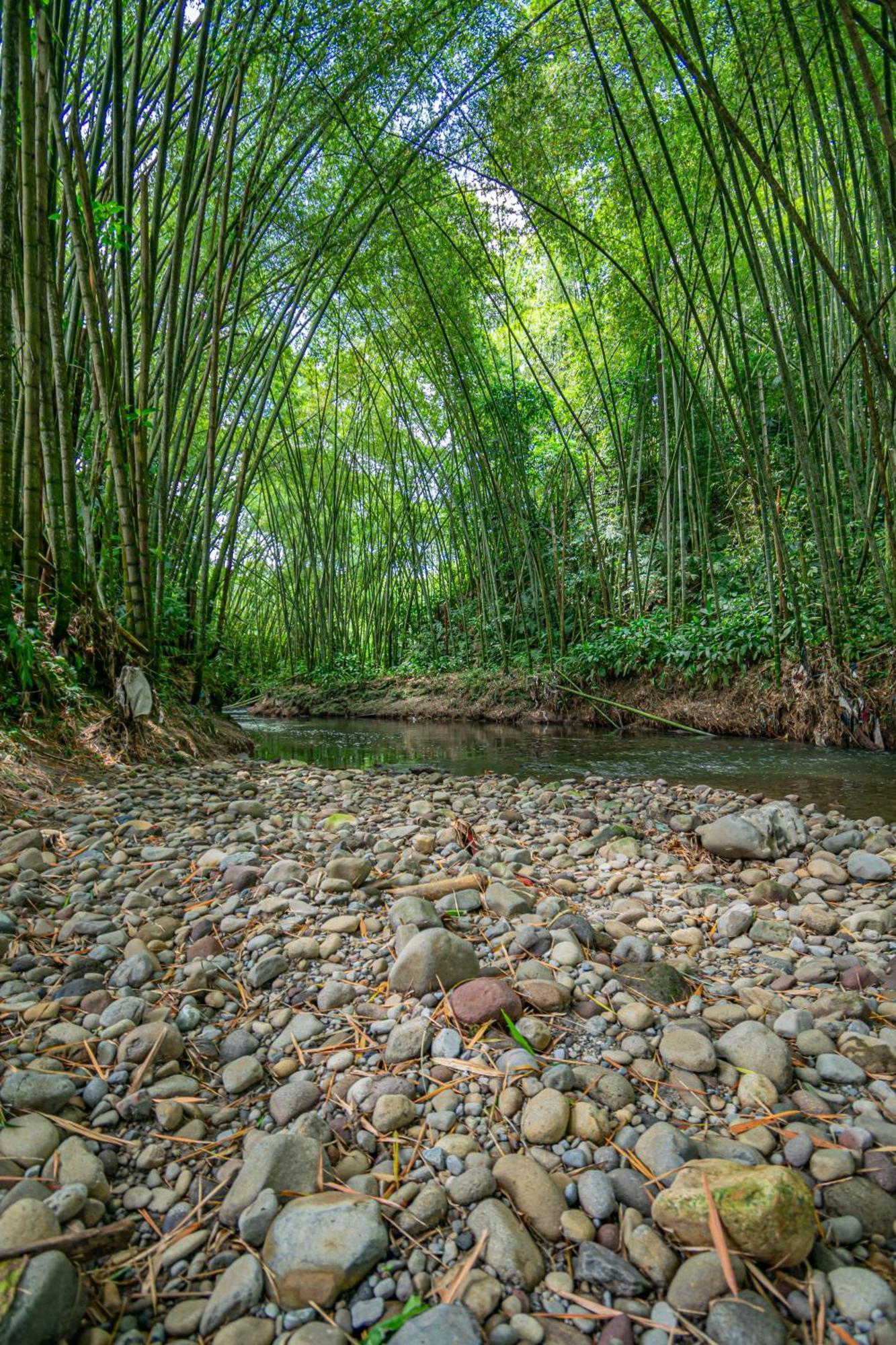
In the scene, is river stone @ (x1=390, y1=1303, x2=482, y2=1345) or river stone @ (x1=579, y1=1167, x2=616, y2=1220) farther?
river stone @ (x1=579, y1=1167, x2=616, y2=1220)

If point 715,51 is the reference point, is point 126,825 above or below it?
below

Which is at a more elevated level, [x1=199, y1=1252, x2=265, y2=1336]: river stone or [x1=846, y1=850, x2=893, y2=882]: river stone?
[x1=199, y1=1252, x2=265, y2=1336]: river stone

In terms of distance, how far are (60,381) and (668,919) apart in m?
2.77

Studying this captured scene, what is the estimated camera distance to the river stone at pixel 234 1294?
20.1 inches

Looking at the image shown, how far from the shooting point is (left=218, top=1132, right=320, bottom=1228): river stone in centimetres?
62

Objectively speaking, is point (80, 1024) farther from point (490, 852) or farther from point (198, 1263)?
point (490, 852)

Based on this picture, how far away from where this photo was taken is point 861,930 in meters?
1.31

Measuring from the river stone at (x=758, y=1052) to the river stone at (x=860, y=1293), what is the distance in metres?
0.27

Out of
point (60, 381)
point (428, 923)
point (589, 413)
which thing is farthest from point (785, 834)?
point (589, 413)

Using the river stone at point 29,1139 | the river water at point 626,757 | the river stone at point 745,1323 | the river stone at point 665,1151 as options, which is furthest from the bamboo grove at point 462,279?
the river stone at point 745,1323

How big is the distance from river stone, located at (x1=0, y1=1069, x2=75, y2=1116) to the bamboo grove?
1.63 meters

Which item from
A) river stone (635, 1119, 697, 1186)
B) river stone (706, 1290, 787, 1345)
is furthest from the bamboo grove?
river stone (706, 1290, 787, 1345)

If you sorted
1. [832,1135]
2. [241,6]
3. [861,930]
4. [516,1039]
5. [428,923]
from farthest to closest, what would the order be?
[241,6] → [861,930] → [428,923] → [516,1039] → [832,1135]

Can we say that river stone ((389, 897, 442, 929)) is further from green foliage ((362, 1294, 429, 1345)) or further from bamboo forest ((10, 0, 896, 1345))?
green foliage ((362, 1294, 429, 1345))
